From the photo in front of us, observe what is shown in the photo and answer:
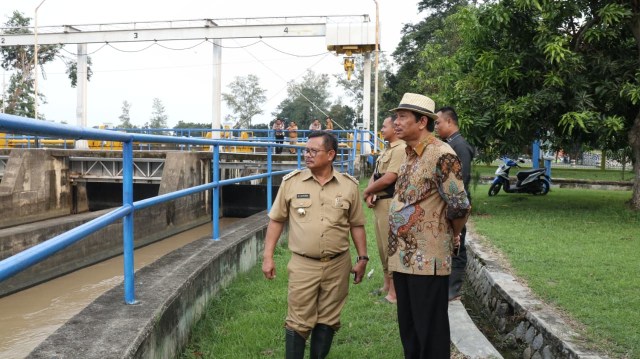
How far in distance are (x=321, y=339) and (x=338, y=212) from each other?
707mm

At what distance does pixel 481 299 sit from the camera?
18.8ft

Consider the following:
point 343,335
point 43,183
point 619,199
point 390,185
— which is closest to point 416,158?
point 390,185

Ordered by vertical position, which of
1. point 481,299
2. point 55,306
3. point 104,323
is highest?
point 104,323

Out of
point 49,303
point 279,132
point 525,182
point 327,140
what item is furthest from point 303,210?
point 279,132

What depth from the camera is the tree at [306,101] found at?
64312mm

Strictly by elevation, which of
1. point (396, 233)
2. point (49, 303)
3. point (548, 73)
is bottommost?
point (49, 303)

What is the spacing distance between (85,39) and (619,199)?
1905cm

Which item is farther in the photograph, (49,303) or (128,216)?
(49,303)

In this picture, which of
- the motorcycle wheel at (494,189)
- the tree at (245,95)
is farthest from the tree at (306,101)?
the motorcycle wheel at (494,189)

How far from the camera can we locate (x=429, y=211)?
2.69 metres

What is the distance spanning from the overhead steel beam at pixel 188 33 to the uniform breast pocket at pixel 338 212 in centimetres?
1784

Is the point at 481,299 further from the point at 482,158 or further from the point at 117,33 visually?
the point at 117,33

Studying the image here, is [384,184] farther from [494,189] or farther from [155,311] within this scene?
[494,189]

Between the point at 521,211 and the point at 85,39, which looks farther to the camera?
the point at 85,39
